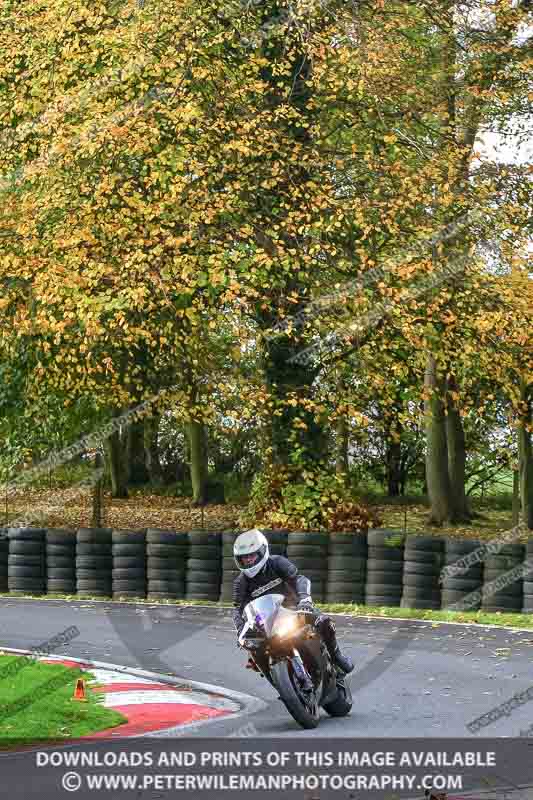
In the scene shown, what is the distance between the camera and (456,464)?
28.3m

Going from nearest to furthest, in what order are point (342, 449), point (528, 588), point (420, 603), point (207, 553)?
point (528, 588), point (420, 603), point (207, 553), point (342, 449)

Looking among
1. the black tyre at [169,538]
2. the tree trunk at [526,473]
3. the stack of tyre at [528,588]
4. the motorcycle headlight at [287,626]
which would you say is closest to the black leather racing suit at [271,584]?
the motorcycle headlight at [287,626]

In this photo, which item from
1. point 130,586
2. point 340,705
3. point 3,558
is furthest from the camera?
point 3,558

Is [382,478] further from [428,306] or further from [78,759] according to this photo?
[78,759]

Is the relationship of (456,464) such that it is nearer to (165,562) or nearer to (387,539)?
(387,539)

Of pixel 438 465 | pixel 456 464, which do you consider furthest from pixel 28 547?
pixel 456 464

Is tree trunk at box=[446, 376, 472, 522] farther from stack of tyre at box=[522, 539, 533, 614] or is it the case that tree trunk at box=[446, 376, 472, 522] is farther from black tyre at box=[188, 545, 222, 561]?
stack of tyre at box=[522, 539, 533, 614]

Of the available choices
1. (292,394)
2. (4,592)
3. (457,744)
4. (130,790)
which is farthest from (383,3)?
(130,790)

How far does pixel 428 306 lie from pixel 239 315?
3.00 metres

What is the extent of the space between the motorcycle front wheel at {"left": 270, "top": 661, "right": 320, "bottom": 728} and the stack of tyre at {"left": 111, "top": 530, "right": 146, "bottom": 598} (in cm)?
1121

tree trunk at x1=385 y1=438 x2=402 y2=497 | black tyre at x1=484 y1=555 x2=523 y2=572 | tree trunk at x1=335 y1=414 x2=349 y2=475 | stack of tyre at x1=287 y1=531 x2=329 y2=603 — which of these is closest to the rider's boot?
black tyre at x1=484 y1=555 x2=523 y2=572

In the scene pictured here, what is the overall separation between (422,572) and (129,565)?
4985mm

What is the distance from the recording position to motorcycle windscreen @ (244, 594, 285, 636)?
9820mm

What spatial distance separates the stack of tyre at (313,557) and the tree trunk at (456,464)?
7885mm
